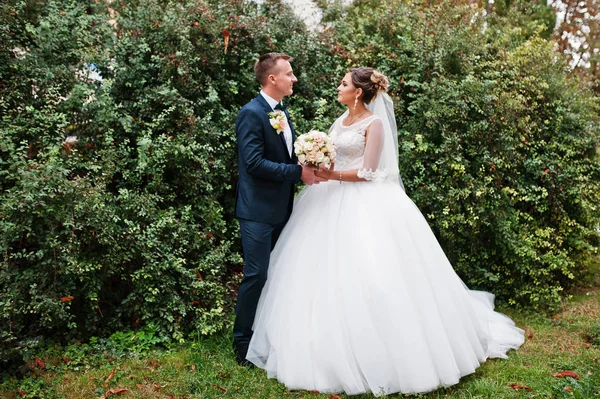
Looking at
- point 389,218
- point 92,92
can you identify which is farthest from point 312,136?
point 92,92

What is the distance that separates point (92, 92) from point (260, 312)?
3043 mm

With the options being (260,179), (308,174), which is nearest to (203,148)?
(260,179)

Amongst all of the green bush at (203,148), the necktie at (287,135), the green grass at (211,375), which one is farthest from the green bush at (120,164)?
the necktie at (287,135)

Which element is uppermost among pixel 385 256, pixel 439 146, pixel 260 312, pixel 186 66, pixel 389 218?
pixel 186 66

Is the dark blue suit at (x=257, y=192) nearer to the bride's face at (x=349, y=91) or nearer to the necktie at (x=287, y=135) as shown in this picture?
the necktie at (x=287, y=135)

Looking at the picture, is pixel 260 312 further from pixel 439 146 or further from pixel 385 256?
pixel 439 146

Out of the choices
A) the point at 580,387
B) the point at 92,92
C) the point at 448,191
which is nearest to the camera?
the point at 580,387

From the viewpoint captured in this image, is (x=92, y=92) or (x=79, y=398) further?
(x=92, y=92)

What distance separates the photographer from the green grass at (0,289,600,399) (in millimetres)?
3781

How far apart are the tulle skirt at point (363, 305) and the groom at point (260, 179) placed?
155 mm

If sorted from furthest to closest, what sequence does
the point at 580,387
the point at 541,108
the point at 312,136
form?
the point at 541,108 < the point at 312,136 < the point at 580,387

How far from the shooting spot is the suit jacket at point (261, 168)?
4.04m

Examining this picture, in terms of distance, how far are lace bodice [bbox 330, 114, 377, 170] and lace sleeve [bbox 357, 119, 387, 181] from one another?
0.09 meters

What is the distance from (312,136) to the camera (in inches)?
160
